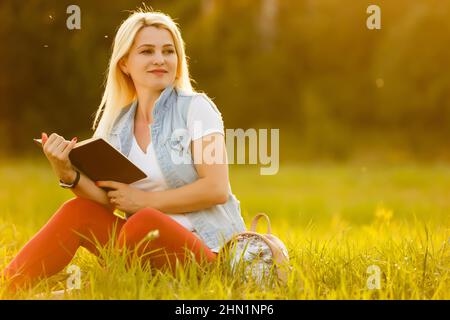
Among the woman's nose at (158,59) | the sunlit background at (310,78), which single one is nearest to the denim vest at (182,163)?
the woman's nose at (158,59)

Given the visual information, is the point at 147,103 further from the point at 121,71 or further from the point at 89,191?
the point at 89,191

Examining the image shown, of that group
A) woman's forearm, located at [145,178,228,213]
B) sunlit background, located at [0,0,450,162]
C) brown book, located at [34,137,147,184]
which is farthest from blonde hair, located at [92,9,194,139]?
sunlit background, located at [0,0,450,162]

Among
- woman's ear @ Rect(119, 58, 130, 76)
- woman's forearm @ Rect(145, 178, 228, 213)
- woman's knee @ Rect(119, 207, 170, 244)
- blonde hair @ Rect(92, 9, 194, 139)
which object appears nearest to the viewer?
woman's knee @ Rect(119, 207, 170, 244)

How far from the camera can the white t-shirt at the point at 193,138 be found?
272 centimetres

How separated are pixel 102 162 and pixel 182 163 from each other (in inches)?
11.7

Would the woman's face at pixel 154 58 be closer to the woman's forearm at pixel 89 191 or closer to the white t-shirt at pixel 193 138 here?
the white t-shirt at pixel 193 138

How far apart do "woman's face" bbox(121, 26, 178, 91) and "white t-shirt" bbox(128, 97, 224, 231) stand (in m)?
0.18

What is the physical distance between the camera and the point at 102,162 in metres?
2.69

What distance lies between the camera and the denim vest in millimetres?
2771

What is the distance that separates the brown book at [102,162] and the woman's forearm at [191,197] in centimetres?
11

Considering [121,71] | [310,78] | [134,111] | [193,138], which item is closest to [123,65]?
[121,71]

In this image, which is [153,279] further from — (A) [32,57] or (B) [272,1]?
(B) [272,1]

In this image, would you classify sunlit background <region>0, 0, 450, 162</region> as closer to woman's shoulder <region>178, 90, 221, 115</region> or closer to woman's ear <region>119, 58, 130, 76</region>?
woman's ear <region>119, 58, 130, 76</region>
